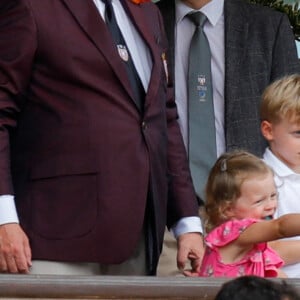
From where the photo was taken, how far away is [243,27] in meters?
5.00

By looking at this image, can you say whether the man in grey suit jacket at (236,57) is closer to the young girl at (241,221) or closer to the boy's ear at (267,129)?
the boy's ear at (267,129)

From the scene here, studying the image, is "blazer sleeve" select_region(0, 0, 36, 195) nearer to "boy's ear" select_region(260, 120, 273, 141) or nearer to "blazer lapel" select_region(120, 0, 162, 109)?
"blazer lapel" select_region(120, 0, 162, 109)

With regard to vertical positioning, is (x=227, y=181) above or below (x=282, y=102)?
below

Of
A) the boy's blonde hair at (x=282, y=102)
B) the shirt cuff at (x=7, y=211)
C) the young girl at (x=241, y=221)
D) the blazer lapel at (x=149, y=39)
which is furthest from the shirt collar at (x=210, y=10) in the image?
the shirt cuff at (x=7, y=211)

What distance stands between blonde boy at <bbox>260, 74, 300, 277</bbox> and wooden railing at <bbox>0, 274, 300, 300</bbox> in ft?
1.90

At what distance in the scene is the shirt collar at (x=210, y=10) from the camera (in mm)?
5008

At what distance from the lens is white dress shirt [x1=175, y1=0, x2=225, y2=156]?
4891mm

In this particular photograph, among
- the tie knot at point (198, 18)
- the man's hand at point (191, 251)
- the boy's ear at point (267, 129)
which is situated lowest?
the man's hand at point (191, 251)

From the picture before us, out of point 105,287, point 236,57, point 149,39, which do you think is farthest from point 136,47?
point 236,57

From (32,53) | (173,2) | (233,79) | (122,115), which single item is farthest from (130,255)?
(173,2)

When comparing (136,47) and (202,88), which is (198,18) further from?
(136,47)

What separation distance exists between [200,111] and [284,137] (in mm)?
721

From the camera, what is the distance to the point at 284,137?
164 inches

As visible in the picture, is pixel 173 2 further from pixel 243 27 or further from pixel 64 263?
pixel 64 263
